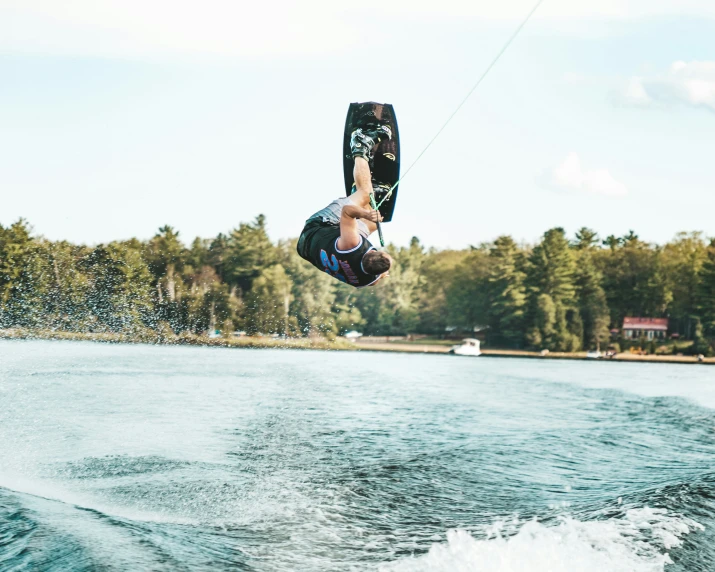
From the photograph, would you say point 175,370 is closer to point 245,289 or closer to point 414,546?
point 414,546

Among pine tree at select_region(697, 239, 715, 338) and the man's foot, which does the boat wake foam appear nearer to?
the man's foot

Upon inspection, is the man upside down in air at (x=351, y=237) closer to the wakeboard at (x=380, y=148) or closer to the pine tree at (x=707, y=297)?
the wakeboard at (x=380, y=148)

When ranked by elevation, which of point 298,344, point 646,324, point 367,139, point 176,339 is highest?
point 367,139

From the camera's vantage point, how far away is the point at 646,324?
66.2 meters

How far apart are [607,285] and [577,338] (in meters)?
10.6

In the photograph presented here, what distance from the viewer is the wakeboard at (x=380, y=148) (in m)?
6.04

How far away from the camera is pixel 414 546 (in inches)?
268

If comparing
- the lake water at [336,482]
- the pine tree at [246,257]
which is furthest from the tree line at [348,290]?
the lake water at [336,482]

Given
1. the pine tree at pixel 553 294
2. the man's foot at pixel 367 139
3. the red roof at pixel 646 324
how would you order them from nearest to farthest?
the man's foot at pixel 367 139
the pine tree at pixel 553 294
the red roof at pixel 646 324

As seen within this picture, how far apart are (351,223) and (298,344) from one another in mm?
48188

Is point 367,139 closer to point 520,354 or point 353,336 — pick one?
point 520,354

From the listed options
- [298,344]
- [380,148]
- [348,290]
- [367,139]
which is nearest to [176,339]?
[298,344]

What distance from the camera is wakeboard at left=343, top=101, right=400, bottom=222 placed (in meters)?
6.04

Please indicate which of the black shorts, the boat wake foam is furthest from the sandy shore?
the black shorts
